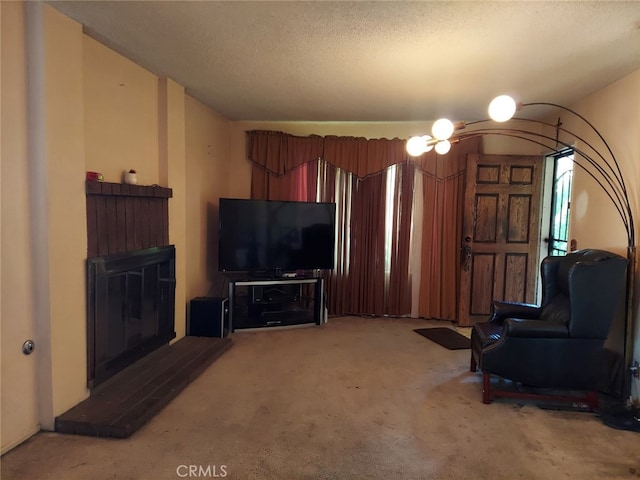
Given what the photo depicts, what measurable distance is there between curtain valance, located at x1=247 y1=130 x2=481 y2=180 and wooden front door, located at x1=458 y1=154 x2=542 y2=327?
0.29m

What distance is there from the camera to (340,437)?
2.35 metres

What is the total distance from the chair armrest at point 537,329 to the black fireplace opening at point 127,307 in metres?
2.67

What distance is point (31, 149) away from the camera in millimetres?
2199

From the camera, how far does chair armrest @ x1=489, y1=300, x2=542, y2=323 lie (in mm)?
3279

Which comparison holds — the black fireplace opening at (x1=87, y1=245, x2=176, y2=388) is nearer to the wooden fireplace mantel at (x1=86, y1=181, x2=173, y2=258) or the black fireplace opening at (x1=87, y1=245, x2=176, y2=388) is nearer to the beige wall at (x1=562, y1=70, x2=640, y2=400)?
the wooden fireplace mantel at (x1=86, y1=181, x2=173, y2=258)

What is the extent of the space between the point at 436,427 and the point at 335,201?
2959mm

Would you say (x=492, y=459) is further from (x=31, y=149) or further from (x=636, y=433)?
(x=31, y=149)

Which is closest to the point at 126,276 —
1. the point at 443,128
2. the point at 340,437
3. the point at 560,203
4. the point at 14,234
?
the point at 14,234

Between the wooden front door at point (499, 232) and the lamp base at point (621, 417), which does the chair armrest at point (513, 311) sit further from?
the wooden front door at point (499, 232)

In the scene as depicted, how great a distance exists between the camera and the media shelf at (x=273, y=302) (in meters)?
4.32

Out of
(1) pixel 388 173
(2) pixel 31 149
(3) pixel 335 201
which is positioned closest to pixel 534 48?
→ (1) pixel 388 173

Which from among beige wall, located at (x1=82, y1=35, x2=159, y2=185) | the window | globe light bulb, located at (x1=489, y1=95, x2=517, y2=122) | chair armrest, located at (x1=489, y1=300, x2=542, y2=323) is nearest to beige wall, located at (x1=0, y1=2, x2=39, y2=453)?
beige wall, located at (x1=82, y1=35, x2=159, y2=185)

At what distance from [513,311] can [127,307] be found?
9.88ft

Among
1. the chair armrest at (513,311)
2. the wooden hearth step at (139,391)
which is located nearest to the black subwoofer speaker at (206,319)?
the wooden hearth step at (139,391)
